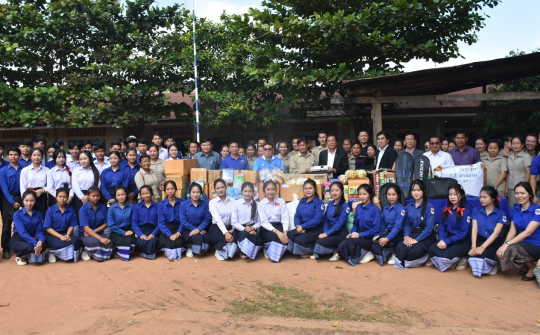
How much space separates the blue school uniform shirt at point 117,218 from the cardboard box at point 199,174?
1.15 m

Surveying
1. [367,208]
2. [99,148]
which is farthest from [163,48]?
[367,208]

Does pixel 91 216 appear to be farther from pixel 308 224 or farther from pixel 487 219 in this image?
pixel 487 219

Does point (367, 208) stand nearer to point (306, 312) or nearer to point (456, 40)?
point (306, 312)

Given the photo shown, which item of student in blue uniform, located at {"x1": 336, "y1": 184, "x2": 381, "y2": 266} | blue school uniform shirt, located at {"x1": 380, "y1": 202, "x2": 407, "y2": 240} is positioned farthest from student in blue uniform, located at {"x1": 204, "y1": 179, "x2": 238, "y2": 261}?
blue school uniform shirt, located at {"x1": 380, "y1": 202, "x2": 407, "y2": 240}

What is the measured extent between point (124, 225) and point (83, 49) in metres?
8.89

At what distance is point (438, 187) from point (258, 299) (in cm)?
298

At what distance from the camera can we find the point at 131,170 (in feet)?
21.9

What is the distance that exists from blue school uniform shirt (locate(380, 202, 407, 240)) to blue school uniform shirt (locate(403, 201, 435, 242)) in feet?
0.22

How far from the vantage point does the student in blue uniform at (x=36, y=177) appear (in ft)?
20.4

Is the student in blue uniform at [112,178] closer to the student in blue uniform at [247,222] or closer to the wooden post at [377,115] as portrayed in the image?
the student in blue uniform at [247,222]

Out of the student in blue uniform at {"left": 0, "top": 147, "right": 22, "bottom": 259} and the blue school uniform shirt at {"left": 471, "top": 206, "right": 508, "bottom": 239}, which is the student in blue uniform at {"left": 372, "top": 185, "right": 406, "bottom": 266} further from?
the student in blue uniform at {"left": 0, "top": 147, "right": 22, "bottom": 259}

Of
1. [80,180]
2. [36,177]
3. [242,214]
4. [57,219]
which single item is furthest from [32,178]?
[242,214]

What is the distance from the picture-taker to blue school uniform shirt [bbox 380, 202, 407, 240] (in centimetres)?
562

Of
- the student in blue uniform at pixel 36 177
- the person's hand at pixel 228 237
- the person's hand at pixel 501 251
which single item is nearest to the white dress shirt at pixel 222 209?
the person's hand at pixel 228 237
